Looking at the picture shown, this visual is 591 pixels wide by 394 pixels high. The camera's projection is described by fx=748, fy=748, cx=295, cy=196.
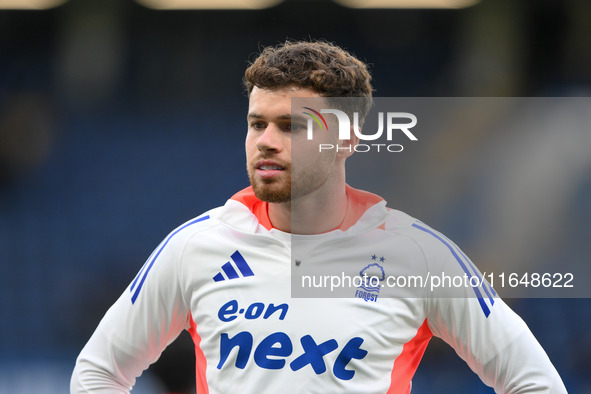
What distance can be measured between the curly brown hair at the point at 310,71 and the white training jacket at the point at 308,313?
358 millimetres

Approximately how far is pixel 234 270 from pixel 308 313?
0.25 metres

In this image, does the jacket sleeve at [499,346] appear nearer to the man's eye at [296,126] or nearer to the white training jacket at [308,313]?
the white training jacket at [308,313]

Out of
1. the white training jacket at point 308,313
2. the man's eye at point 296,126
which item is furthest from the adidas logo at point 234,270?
the man's eye at point 296,126

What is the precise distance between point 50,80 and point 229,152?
53.6 inches

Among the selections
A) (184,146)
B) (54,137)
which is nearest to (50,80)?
(54,137)

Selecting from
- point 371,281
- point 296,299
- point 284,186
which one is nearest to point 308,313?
point 296,299

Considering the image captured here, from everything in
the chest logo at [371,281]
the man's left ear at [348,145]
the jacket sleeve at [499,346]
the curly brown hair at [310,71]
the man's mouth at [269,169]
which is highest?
the curly brown hair at [310,71]

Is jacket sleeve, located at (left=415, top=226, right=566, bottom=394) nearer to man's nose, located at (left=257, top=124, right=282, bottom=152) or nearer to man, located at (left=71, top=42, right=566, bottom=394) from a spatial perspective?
man, located at (left=71, top=42, right=566, bottom=394)

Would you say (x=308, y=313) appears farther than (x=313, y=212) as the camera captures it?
No

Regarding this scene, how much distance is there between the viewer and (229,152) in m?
5.12

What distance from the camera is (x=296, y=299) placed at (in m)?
2.09

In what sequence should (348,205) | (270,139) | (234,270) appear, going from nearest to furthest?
(270,139) → (234,270) → (348,205)

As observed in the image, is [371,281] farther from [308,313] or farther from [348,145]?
[348,145]

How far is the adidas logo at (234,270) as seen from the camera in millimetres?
2148
